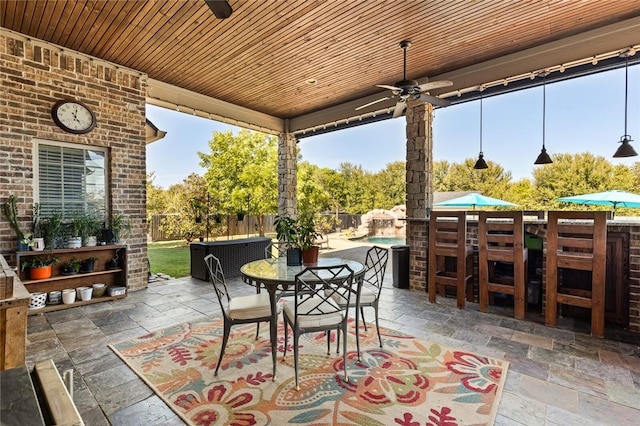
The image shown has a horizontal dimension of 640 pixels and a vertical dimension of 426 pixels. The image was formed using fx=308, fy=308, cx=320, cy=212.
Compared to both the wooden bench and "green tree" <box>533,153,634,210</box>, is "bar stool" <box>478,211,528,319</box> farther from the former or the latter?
"green tree" <box>533,153,634,210</box>

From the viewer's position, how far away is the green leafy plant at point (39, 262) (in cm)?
377

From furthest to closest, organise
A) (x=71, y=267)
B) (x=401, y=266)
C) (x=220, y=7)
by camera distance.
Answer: (x=401, y=266) < (x=71, y=267) < (x=220, y=7)

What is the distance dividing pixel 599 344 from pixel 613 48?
11.2 feet

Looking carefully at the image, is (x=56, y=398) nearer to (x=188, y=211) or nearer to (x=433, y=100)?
(x=433, y=100)

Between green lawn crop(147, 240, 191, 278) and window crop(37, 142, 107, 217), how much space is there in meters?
2.14

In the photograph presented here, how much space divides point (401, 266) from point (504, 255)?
166 centimetres

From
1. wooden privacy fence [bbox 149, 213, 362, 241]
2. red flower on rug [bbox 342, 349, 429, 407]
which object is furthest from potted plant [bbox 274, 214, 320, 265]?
wooden privacy fence [bbox 149, 213, 362, 241]

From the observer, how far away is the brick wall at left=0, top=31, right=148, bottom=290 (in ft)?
12.3

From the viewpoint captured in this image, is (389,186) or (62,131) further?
(389,186)

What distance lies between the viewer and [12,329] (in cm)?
156

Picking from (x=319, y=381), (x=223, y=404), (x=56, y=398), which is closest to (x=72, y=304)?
(x=223, y=404)

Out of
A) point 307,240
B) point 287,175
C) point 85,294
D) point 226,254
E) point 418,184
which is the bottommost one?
point 85,294

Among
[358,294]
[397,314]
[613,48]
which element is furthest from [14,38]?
[613,48]

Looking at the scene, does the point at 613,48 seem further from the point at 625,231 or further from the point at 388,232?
the point at 388,232
